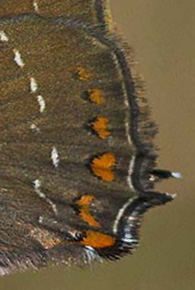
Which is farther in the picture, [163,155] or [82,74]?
[163,155]

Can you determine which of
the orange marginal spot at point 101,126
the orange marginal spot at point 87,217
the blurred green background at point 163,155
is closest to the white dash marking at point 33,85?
the orange marginal spot at point 101,126

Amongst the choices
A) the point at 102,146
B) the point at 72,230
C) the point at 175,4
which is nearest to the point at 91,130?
the point at 102,146

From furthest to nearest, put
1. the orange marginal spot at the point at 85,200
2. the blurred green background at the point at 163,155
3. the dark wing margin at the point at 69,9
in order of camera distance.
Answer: the blurred green background at the point at 163,155 → the orange marginal spot at the point at 85,200 → the dark wing margin at the point at 69,9

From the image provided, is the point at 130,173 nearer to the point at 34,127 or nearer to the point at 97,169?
the point at 97,169

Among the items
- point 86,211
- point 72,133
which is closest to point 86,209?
point 86,211

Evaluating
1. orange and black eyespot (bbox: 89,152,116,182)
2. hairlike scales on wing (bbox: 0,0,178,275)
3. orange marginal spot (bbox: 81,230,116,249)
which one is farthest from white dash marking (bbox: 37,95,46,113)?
orange marginal spot (bbox: 81,230,116,249)

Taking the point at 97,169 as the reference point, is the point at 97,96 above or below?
above

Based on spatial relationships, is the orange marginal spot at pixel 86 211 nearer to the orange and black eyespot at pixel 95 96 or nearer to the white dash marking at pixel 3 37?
the orange and black eyespot at pixel 95 96

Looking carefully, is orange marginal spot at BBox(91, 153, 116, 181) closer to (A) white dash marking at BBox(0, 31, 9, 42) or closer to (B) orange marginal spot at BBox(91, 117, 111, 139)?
(B) orange marginal spot at BBox(91, 117, 111, 139)
